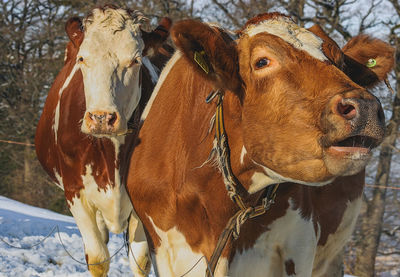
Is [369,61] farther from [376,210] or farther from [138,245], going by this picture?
[376,210]

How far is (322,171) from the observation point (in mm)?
2486

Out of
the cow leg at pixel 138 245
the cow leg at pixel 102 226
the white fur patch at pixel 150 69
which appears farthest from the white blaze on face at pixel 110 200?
the white fur patch at pixel 150 69

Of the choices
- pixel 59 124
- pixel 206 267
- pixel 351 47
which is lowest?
pixel 206 267

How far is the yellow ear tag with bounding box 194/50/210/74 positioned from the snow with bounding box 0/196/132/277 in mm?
3603

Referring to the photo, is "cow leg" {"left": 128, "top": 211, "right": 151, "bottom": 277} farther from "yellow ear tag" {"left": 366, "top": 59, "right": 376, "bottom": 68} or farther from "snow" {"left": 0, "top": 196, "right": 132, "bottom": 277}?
"yellow ear tag" {"left": 366, "top": 59, "right": 376, "bottom": 68}

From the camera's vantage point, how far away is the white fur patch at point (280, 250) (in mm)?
3195

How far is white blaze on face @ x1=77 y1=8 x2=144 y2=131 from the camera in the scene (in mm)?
3996

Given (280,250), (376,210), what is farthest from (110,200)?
(376,210)

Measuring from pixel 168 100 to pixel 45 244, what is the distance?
465 centimetres

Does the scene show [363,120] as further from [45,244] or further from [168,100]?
[45,244]

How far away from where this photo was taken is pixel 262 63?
8.79ft

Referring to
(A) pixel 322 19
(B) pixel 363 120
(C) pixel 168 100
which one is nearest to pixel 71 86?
(C) pixel 168 100

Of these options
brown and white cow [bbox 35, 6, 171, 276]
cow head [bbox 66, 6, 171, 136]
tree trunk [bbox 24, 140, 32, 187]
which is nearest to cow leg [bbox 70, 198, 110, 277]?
brown and white cow [bbox 35, 6, 171, 276]

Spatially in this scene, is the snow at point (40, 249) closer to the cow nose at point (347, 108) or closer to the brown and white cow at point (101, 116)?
the brown and white cow at point (101, 116)
